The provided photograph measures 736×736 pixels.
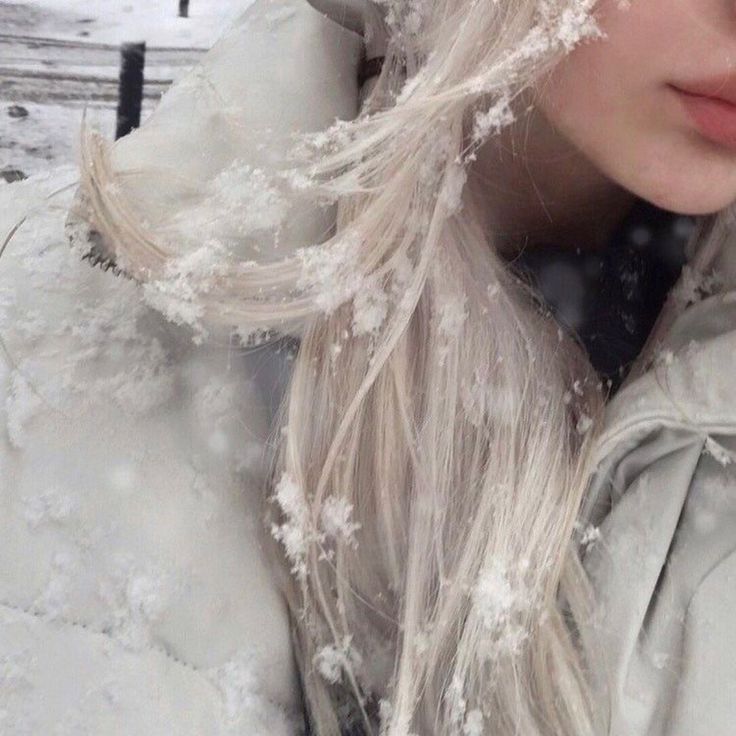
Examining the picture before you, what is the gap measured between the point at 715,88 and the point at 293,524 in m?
0.46

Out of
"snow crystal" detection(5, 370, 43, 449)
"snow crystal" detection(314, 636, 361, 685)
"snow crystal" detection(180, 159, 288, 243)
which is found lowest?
"snow crystal" detection(314, 636, 361, 685)

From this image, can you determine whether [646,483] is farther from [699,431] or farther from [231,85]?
[231,85]

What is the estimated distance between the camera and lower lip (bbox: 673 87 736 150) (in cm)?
54

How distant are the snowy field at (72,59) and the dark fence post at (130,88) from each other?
11 millimetres

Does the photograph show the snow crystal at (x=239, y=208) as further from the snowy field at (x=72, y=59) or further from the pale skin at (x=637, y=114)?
the snowy field at (x=72, y=59)

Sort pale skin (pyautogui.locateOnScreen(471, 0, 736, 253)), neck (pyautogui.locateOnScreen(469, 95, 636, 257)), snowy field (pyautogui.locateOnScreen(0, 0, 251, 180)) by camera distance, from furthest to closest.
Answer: snowy field (pyautogui.locateOnScreen(0, 0, 251, 180))
neck (pyautogui.locateOnScreen(469, 95, 636, 257))
pale skin (pyautogui.locateOnScreen(471, 0, 736, 253))

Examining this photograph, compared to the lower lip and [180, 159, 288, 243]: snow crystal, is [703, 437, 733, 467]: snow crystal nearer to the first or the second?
the lower lip

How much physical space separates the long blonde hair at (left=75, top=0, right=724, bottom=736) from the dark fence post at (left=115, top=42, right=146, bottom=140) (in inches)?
32.1

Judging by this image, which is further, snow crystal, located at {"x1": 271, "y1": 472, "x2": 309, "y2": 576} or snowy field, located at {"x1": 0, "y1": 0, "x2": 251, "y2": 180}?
snowy field, located at {"x1": 0, "y1": 0, "x2": 251, "y2": 180}

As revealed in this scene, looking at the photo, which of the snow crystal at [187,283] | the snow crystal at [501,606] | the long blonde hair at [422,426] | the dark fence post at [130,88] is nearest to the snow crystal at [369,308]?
the long blonde hair at [422,426]

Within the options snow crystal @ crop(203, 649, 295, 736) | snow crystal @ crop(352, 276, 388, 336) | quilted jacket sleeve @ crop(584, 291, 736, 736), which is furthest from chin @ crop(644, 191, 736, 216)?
snow crystal @ crop(203, 649, 295, 736)

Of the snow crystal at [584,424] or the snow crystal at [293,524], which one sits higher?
the snow crystal at [584,424]

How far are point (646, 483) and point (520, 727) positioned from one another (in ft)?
0.71

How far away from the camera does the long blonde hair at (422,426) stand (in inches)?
22.5
